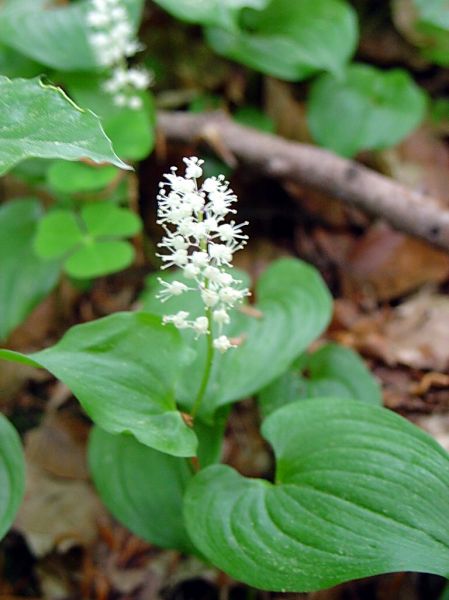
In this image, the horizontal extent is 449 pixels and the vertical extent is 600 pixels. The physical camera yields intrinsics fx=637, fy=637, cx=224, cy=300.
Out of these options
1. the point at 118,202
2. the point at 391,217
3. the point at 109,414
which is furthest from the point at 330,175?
the point at 109,414

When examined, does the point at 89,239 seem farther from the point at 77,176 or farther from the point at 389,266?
the point at 389,266

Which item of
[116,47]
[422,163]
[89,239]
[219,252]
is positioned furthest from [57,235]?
[422,163]

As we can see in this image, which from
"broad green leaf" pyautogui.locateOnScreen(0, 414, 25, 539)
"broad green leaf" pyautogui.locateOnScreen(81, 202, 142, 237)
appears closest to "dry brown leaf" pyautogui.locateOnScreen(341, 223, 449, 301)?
"broad green leaf" pyautogui.locateOnScreen(81, 202, 142, 237)

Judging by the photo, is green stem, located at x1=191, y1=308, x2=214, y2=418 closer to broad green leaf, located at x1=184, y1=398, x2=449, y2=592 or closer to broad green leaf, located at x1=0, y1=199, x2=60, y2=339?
broad green leaf, located at x1=184, y1=398, x2=449, y2=592

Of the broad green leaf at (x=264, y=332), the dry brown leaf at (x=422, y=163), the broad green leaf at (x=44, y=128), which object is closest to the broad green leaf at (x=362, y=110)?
the dry brown leaf at (x=422, y=163)

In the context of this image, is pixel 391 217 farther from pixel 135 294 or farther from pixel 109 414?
pixel 109 414

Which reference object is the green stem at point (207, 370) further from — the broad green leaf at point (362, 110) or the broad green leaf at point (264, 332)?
the broad green leaf at point (362, 110)
